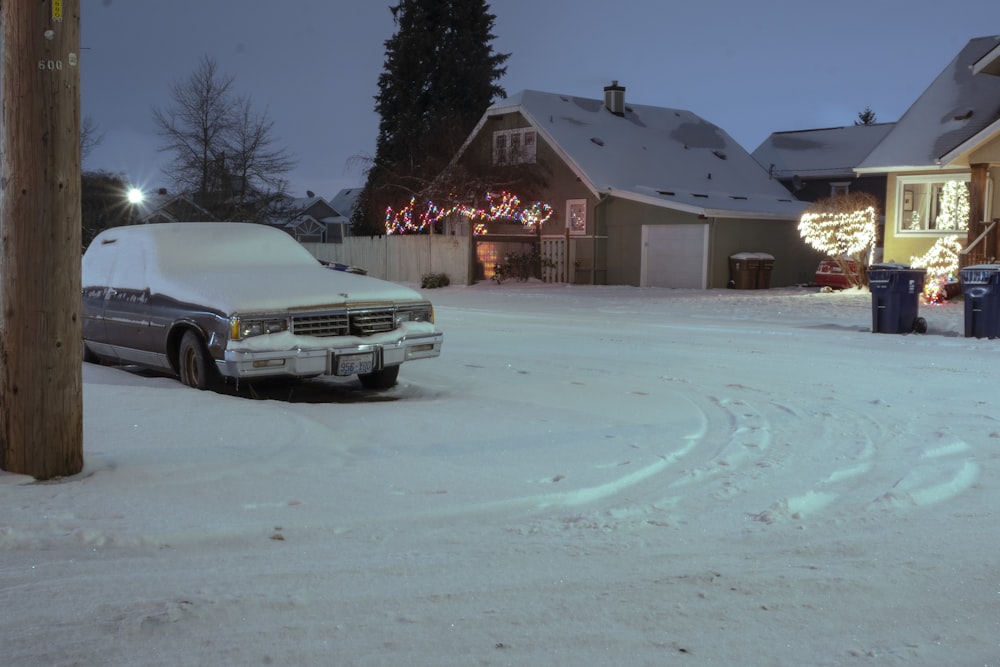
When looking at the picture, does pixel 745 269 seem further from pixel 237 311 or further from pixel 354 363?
pixel 237 311

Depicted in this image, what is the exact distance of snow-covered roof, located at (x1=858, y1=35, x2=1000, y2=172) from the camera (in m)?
24.3

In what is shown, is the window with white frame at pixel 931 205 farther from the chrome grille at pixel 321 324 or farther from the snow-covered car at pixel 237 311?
the chrome grille at pixel 321 324

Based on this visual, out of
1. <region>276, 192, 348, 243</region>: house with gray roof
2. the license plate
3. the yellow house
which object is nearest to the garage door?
the yellow house

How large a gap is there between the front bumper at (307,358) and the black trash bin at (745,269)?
22301 mm

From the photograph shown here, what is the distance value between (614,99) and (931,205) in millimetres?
15166

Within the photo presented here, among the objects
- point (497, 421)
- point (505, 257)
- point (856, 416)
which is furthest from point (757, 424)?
point (505, 257)

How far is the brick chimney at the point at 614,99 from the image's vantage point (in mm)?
37562

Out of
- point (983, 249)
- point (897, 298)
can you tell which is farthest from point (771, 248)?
point (897, 298)

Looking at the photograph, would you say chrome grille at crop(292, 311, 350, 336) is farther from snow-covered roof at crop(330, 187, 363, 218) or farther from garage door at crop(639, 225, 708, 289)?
snow-covered roof at crop(330, 187, 363, 218)

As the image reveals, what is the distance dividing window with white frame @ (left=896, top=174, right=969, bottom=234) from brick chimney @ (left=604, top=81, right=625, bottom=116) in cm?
1434

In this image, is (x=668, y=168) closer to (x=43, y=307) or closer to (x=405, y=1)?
(x=405, y=1)

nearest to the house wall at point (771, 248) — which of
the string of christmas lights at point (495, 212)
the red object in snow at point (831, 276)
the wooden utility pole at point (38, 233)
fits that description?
the red object in snow at point (831, 276)

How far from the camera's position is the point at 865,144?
43906 millimetres

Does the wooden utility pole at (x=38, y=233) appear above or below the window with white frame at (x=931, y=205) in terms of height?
below
